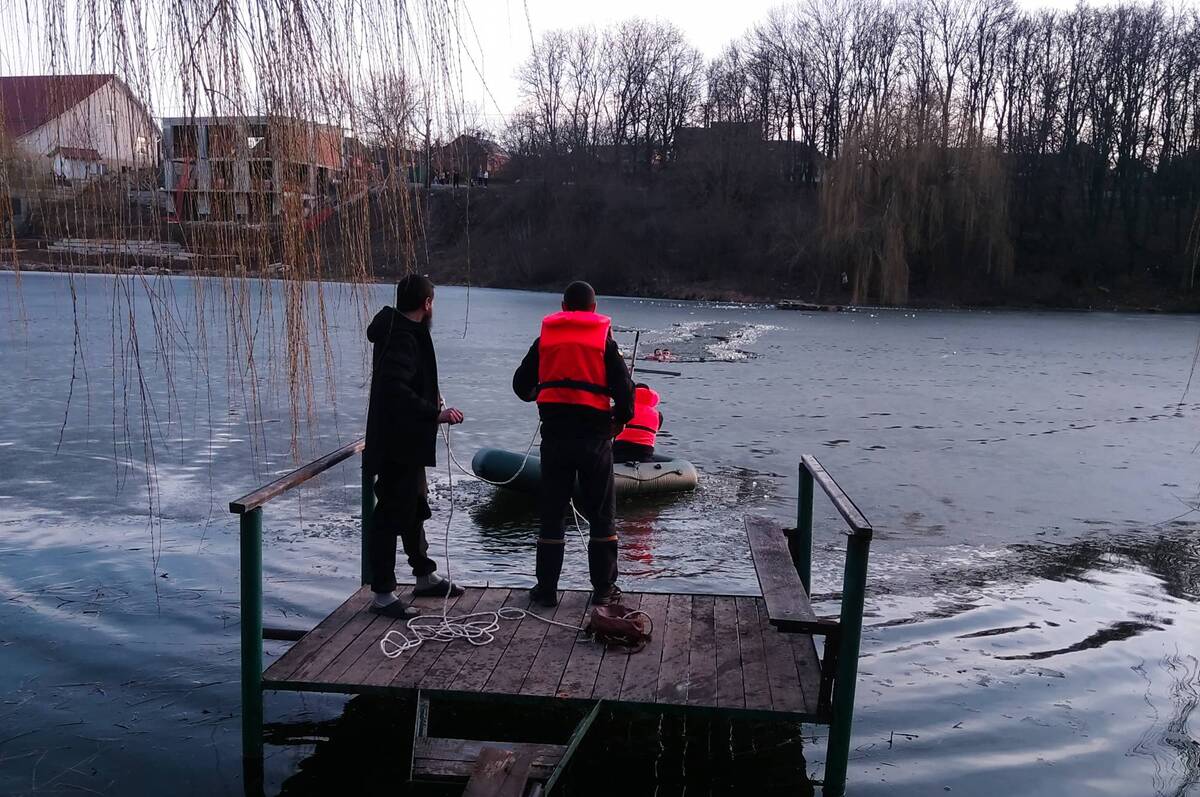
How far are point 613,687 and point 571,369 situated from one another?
1676 mm

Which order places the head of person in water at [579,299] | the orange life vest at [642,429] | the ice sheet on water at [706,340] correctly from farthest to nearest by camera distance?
1. the ice sheet on water at [706,340]
2. the orange life vest at [642,429]
3. the head of person in water at [579,299]

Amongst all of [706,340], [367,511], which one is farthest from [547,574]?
[706,340]

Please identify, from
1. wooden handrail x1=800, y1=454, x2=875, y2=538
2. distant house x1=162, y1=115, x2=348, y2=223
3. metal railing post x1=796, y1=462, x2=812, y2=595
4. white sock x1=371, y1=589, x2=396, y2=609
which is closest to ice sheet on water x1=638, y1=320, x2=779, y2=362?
metal railing post x1=796, y1=462, x2=812, y2=595

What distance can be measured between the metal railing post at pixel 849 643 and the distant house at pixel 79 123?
2.93 metres

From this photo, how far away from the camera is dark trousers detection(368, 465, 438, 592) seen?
505cm

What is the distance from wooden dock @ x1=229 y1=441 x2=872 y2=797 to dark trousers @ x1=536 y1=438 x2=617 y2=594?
267mm

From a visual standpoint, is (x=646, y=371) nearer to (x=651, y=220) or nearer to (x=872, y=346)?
(x=872, y=346)

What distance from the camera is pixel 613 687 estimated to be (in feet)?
14.4

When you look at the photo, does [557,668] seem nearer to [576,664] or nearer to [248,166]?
[576,664]

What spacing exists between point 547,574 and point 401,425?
43.7 inches

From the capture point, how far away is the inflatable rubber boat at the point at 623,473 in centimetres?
1091

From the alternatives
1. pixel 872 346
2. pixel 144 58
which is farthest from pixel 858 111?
pixel 144 58

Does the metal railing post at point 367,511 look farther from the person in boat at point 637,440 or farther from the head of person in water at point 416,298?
the person in boat at point 637,440

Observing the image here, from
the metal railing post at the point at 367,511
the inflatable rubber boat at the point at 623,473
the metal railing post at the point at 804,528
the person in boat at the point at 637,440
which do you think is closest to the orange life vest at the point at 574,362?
the metal railing post at the point at 367,511
